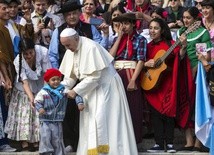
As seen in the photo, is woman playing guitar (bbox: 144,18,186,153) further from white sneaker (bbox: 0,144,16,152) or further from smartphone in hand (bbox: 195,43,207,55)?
white sneaker (bbox: 0,144,16,152)

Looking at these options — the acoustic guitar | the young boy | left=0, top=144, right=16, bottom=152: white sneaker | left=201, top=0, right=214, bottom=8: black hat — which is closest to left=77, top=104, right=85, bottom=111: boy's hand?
the young boy

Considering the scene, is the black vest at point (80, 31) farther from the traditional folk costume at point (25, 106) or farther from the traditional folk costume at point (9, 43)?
the traditional folk costume at point (9, 43)

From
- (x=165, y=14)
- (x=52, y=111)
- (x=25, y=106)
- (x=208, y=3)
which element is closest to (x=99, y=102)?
(x=52, y=111)

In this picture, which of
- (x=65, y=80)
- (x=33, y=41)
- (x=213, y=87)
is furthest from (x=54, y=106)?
(x=213, y=87)

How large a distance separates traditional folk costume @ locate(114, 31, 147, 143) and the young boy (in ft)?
3.10

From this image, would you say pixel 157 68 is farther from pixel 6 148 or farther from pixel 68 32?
pixel 6 148

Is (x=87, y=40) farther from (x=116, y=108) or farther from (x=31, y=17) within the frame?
(x=31, y=17)

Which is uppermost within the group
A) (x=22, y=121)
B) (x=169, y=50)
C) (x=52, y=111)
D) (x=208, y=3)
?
(x=208, y=3)

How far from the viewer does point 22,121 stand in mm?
11469

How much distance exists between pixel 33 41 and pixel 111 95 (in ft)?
4.57

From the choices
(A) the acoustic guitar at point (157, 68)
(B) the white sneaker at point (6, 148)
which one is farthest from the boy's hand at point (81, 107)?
(B) the white sneaker at point (6, 148)

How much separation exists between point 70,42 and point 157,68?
4.29 ft

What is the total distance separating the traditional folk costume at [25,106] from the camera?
1144 cm

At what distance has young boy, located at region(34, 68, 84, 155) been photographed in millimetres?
10844
